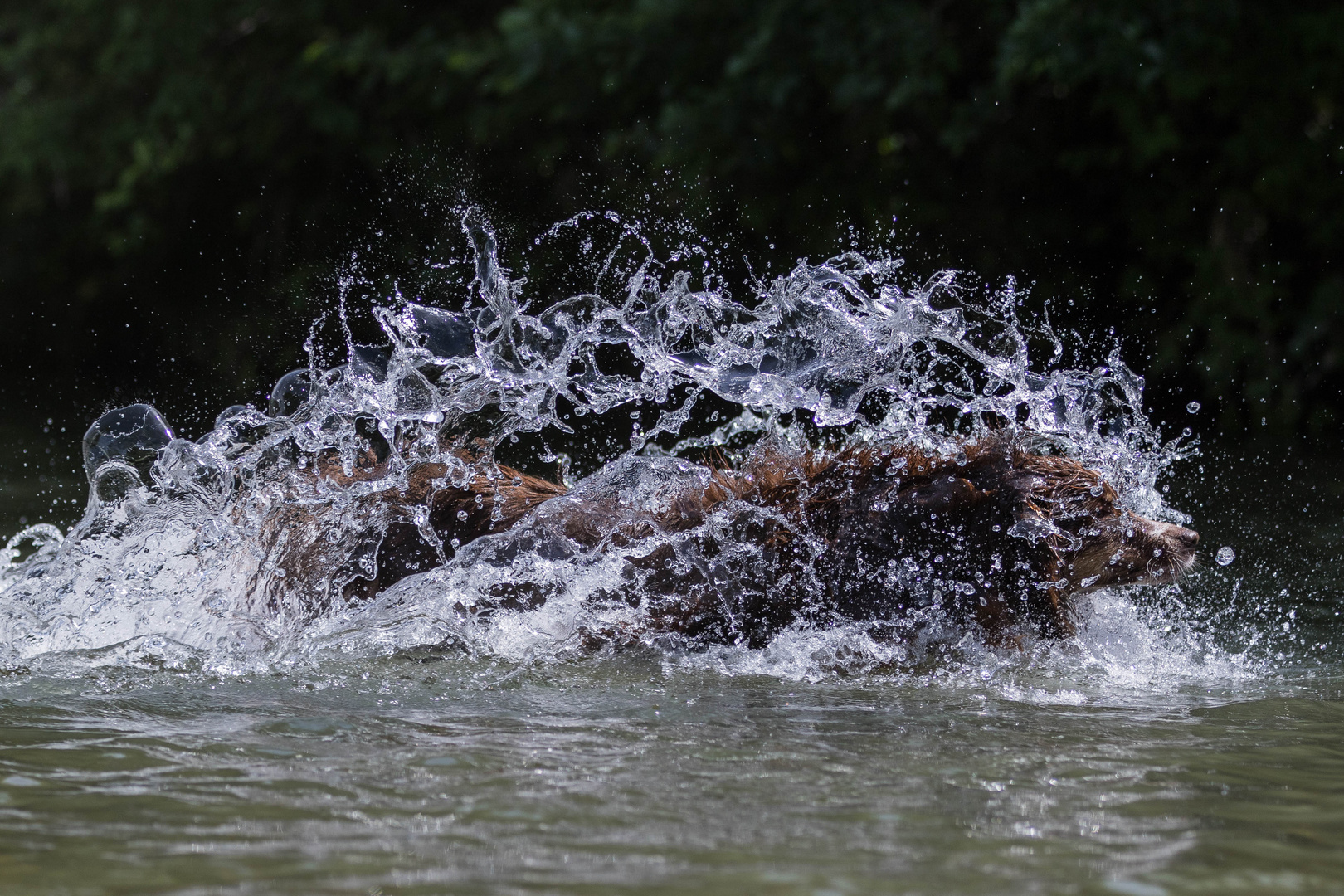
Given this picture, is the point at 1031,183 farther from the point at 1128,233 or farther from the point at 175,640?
the point at 175,640

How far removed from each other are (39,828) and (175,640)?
63.8 inches

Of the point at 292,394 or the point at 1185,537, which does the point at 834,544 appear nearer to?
the point at 1185,537

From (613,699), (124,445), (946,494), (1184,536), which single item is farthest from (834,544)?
(124,445)

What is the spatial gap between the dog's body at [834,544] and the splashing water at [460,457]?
35 millimetres

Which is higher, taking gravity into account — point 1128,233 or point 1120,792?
point 1128,233

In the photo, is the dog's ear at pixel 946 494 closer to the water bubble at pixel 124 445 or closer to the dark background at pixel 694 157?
the water bubble at pixel 124 445

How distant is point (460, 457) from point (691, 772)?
1.77 metres

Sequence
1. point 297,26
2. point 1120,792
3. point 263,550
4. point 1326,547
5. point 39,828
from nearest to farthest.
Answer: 1. point 39,828
2. point 1120,792
3. point 263,550
4. point 1326,547
5. point 297,26

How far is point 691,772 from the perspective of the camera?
10.0ft

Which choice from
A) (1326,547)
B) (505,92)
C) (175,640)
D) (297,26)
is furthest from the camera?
(297,26)

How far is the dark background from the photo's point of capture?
10.1 metres

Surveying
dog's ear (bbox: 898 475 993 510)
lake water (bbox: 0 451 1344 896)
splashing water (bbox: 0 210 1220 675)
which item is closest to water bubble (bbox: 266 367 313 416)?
splashing water (bbox: 0 210 1220 675)

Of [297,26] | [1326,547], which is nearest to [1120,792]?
[1326,547]

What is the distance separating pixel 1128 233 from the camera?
11109mm
